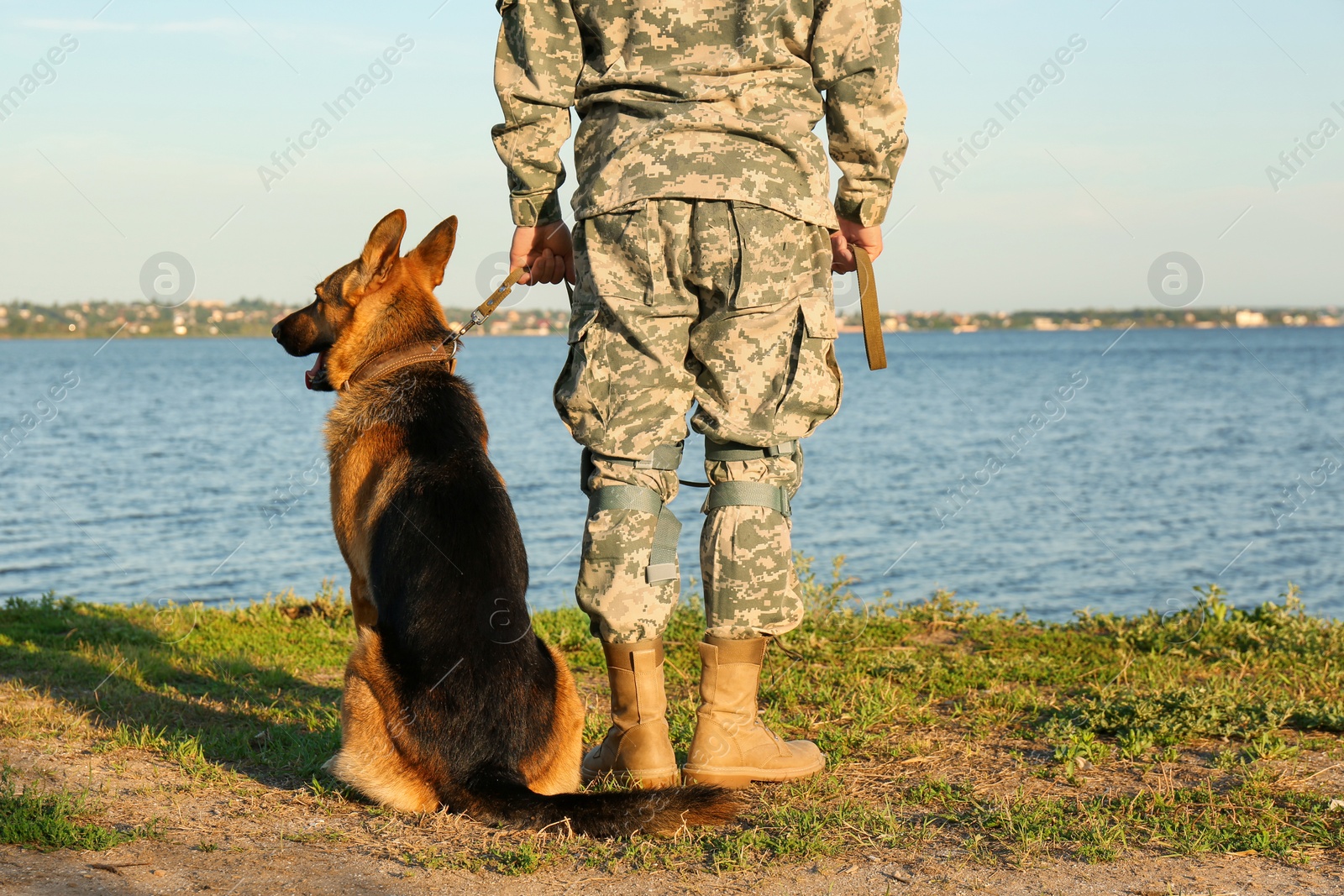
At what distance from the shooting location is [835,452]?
75.9ft

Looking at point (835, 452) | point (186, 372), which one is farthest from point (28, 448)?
point (186, 372)

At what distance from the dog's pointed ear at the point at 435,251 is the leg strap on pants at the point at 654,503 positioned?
1154 mm

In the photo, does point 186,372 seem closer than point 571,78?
No

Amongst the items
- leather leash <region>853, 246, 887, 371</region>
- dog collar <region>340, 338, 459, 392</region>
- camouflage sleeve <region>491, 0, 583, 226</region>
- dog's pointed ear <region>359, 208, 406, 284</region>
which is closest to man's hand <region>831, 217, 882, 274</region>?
leather leash <region>853, 246, 887, 371</region>

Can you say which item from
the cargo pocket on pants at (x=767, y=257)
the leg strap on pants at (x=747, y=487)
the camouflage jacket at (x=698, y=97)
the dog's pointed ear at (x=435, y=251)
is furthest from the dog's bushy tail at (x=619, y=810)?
the dog's pointed ear at (x=435, y=251)

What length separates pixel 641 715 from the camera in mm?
3146

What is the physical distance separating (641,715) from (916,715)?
1.23 meters

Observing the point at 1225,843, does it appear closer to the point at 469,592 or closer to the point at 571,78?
the point at 469,592

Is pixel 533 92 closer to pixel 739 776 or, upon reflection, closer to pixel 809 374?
pixel 809 374

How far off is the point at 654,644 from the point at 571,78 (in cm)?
177

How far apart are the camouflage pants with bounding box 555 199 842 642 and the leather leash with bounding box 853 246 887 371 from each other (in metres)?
0.21

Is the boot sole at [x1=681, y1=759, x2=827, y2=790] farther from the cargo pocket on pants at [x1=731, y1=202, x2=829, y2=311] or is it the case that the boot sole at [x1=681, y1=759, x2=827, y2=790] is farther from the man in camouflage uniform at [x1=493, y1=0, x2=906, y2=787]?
the cargo pocket on pants at [x1=731, y1=202, x2=829, y2=311]

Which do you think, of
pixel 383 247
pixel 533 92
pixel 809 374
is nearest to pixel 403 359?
pixel 383 247

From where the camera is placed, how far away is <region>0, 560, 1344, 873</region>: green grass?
2672 mm
